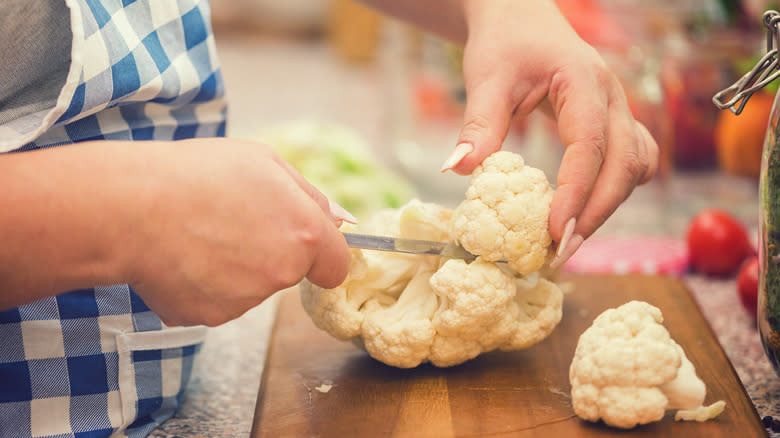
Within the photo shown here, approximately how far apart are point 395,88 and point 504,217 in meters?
1.51

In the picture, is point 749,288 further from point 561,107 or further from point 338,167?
point 338,167

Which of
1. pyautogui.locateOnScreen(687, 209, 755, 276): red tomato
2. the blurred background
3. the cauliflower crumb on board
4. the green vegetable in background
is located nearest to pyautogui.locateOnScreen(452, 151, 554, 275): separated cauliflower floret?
the cauliflower crumb on board

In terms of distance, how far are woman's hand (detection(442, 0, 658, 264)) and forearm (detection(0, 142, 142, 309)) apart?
361 millimetres

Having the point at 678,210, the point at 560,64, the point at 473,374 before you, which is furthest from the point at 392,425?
the point at 678,210

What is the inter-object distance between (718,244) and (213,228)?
996mm

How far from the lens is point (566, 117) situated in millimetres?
812

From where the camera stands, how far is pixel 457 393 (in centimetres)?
78

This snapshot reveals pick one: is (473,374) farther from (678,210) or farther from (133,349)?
(678,210)

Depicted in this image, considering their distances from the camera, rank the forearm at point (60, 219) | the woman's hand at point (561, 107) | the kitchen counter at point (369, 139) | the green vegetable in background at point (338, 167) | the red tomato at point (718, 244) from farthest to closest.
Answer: the green vegetable in background at point (338, 167)
the red tomato at point (718, 244)
the kitchen counter at point (369, 139)
the woman's hand at point (561, 107)
the forearm at point (60, 219)

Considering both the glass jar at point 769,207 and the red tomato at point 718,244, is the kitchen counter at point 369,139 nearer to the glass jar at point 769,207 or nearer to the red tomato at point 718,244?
the red tomato at point 718,244

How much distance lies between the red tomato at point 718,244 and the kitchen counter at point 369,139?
0.10 ft

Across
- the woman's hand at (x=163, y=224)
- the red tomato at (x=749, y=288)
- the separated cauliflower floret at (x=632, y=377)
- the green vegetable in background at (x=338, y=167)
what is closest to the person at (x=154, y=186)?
the woman's hand at (x=163, y=224)

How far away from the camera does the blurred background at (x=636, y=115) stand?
1.65 m

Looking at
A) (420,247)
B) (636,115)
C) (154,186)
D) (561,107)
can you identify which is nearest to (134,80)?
(154,186)
